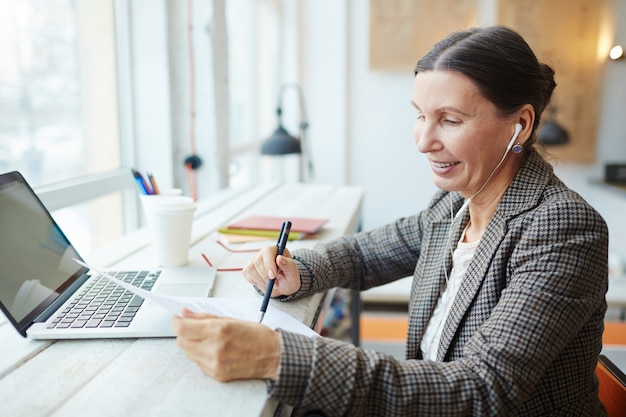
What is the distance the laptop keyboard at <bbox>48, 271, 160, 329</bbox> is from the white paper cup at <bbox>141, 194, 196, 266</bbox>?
0.13 meters

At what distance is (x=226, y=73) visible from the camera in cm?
230

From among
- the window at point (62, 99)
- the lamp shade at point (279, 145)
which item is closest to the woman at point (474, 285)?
the window at point (62, 99)

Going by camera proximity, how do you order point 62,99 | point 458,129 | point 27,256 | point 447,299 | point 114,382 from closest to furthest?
point 114,382
point 27,256
point 458,129
point 447,299
point 62,99

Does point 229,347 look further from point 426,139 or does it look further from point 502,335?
point 426,139

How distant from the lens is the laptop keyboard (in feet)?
2.89

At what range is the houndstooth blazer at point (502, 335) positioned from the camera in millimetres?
749

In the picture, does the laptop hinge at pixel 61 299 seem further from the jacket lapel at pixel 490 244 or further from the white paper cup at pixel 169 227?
the jacket lapel at pixel 490 244

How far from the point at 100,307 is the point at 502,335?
0.60 metres

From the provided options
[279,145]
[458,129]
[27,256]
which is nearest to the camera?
[27,256]

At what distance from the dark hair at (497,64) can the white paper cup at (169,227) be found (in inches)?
21.8

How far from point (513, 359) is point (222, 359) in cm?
38

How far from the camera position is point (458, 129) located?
103cm

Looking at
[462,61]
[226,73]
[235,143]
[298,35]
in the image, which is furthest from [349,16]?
[462,61]

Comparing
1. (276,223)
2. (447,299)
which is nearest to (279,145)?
(276,223)
